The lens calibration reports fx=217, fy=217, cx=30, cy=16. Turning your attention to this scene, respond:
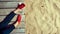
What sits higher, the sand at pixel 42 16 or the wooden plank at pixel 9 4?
the wooden plank at pixel 9 4

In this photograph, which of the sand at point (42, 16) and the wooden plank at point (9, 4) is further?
the sand at point (42, 16)

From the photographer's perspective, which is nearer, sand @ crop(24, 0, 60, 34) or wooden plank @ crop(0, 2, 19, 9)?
wooden plank @ crop(0, 2, 19, 9)

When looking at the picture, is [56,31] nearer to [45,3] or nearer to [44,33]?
[44,33]

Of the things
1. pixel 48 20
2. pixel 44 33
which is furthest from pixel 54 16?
pixel 44 33

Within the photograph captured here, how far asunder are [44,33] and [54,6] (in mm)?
267

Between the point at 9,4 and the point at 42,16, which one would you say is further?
the point at 42,16

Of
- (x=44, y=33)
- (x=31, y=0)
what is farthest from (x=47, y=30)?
(x=31, y=0)

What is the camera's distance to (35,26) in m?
Answer: 1.80

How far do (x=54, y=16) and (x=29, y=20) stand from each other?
0.22 m

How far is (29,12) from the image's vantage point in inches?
72.0

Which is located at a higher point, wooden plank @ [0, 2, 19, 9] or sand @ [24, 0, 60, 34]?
wooden plank @ [0, 2, 19, 9]

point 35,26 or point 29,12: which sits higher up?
point 29,12

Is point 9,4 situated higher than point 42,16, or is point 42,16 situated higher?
point 9,4

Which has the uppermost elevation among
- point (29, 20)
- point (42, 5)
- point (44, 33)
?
point (42, 5)
